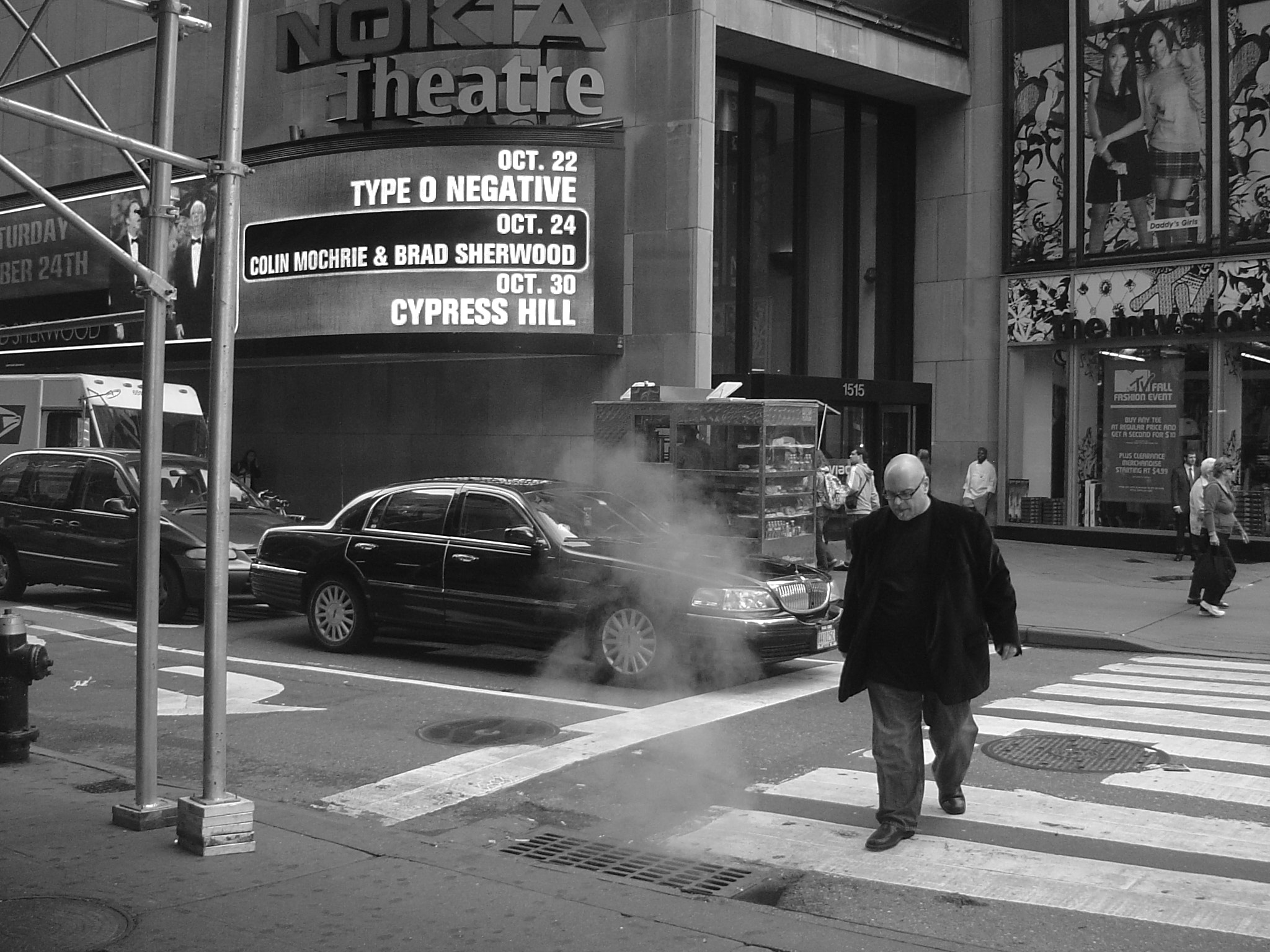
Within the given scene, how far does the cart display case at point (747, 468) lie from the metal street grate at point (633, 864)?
310 inches

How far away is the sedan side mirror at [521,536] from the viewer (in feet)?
33.7

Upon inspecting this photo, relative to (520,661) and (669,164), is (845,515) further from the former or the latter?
(520,661)

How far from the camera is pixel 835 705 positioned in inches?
357

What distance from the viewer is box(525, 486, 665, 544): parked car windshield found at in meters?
10.4

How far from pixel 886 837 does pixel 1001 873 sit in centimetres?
55

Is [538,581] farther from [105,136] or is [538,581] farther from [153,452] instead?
[105,136]

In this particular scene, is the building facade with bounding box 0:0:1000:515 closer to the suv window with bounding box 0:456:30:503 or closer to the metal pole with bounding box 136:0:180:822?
the suv window with bounding box 0:456:30:503

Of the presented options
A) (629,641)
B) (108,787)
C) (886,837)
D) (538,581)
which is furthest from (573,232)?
(886,837)

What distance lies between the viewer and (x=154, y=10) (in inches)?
248

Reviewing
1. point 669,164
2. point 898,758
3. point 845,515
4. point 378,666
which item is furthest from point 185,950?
point 669,164

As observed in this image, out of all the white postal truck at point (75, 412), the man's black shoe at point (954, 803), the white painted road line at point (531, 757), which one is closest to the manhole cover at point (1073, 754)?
the man's black shoe at point (954, 803)

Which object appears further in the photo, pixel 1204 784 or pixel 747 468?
pixel 747 468

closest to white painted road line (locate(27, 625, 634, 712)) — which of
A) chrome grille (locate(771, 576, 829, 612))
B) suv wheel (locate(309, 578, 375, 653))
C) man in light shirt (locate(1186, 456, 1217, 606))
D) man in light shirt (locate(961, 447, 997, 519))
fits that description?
suv wheel (locate(309, 578, 375, 653))

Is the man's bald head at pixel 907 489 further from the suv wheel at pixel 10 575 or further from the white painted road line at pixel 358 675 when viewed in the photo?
the suv wheel at pixel 10 575
